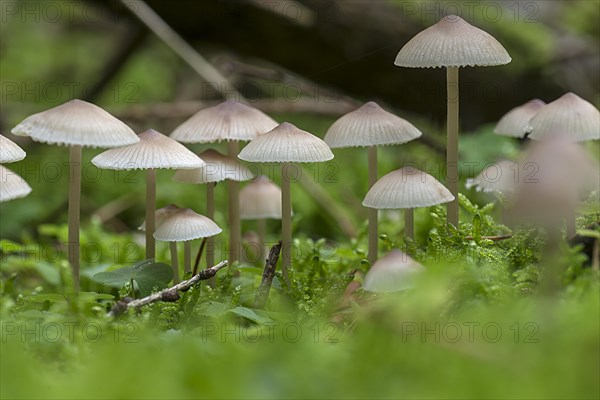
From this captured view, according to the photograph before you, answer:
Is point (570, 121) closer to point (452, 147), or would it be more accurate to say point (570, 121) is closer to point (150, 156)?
point (452, 147)

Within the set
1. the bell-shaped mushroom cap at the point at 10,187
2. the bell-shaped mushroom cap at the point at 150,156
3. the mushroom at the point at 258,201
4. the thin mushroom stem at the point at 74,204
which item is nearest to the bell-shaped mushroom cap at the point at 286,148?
the bell-shaped mushroom cap at the point at 150,156

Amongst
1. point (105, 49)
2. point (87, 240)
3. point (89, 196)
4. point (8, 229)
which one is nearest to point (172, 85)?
point (105, 49)

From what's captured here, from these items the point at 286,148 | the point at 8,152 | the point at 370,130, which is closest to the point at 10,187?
the point at 8,152

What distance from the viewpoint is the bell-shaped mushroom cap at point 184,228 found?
178 centimetres

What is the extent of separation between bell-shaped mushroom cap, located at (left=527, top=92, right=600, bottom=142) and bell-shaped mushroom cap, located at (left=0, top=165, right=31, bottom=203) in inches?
45.7

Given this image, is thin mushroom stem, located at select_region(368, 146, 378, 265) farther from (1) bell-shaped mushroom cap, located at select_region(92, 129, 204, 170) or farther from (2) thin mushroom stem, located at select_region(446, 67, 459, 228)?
(1) bell-shaped mushroom cap, located at select_region(92, 129, 204, 170)

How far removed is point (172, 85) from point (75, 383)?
6.84m

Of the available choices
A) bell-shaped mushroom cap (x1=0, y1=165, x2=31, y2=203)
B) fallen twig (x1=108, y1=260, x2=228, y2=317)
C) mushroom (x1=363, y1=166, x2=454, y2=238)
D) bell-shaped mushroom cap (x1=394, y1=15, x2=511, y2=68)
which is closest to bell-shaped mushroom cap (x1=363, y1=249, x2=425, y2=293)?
mushroom (x1=363, y1=166, x2=454, y2=238)

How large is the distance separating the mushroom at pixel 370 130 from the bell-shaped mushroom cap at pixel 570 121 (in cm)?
32

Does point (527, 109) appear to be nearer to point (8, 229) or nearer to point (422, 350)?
point (422, 350)

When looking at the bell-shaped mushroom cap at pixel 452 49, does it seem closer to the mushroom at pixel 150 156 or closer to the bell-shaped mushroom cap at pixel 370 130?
the bell-shaped mushroom cap at pixel 370 130

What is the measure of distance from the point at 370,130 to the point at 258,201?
2.70 feet

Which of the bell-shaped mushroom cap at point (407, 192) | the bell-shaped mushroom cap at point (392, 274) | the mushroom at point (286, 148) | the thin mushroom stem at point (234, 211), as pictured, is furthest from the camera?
the thin mushroom stem at point (234, 211)

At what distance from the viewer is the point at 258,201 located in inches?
98.3
